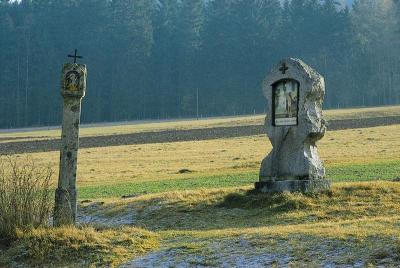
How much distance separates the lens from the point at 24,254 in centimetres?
1258

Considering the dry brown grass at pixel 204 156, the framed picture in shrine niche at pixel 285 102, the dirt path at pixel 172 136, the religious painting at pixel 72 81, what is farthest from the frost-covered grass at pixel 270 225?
the dirt path at pixel 172 136

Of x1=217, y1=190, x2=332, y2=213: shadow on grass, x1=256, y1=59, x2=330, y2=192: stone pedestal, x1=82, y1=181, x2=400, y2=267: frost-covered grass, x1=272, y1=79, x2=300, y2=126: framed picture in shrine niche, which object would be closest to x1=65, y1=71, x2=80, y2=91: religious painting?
x1=82, y1=181, x2=400, y2=267: frost-covered grass

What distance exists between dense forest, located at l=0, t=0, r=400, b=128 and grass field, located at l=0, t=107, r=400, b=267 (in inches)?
2696

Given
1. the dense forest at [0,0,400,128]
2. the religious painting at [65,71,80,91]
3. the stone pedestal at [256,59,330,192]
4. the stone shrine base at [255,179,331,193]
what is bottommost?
the stone shrine base at [255,179,331,193]

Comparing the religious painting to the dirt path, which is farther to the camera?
the dirt path

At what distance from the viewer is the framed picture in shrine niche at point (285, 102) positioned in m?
19.1

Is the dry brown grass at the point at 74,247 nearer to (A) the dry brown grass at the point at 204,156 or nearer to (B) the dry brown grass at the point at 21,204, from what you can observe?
(B) the dry brown grass at the point at 21,204

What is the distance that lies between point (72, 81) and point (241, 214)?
553 centimetres

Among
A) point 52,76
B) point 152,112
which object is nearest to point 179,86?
point 152,112

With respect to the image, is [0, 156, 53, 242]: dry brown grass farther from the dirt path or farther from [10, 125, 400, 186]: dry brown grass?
the dirt path

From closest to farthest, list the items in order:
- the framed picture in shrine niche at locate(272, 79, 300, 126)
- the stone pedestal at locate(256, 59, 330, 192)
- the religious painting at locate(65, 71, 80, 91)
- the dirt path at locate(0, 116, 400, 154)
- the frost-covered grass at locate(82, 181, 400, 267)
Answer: the frost-covered grass at locate(82, 181, 400, 267) < the religious painting at locate(65, 71, 80, 91) < the stone pedestal at locate(256, 59, 330, 192) < the framed picture in shrine niche at locate(272, 79, 300, 126) < the dirt path at locate(0, 116, 400, 154)

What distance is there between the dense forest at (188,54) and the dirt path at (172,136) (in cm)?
3800

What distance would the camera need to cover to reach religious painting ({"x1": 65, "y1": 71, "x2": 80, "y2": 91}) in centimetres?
1481

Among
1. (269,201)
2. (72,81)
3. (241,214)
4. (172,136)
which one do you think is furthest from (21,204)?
→ (172,136)
